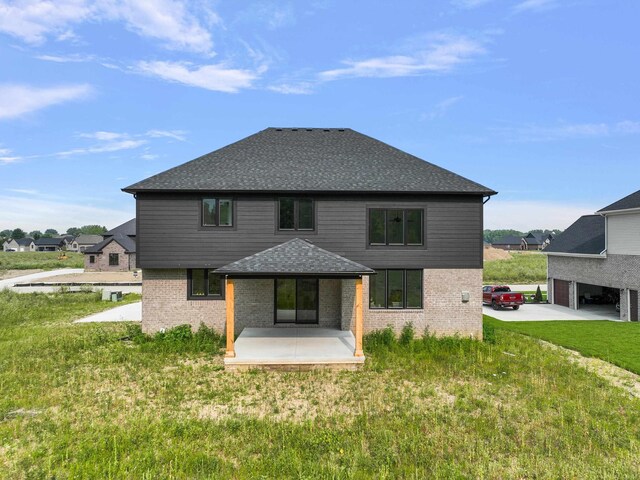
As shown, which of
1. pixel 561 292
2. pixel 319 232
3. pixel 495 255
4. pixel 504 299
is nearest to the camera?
pixel 319 232

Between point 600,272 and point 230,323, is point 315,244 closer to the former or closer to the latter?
point 230,323

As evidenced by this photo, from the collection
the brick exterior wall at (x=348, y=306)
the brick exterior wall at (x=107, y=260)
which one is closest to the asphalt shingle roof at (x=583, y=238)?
the brick exterior wall at (x=348, y=306)

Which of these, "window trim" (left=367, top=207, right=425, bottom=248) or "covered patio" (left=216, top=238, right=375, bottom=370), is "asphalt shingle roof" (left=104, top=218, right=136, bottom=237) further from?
"window trim" (left=367, top=207, right=425, bottom=248)

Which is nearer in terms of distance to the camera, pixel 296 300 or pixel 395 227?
pixel 395 227

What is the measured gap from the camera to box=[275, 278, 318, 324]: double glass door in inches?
567

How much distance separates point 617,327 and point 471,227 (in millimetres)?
10220

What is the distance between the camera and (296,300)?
14.5 metres

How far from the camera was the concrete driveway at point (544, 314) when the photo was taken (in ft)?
66.4

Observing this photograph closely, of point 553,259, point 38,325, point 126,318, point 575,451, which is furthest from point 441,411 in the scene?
point 553,259

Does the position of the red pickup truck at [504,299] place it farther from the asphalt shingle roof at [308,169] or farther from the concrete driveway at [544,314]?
the asphalt shingle roof at [308,169]

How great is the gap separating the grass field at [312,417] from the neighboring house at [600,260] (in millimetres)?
11118

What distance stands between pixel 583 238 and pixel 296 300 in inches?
848

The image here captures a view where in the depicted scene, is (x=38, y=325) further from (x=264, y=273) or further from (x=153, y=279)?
(x=264, y=273)

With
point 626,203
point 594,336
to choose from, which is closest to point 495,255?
point 626,203
